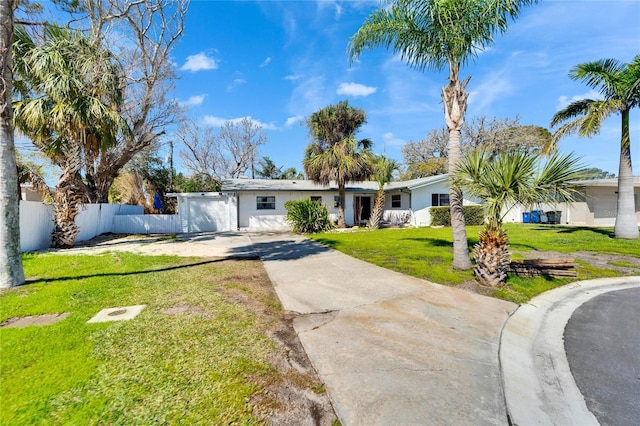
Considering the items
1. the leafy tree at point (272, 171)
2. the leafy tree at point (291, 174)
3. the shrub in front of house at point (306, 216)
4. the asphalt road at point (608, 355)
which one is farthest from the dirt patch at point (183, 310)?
the leafy tree at point (291, 174)

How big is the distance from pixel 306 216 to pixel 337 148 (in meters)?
4.35

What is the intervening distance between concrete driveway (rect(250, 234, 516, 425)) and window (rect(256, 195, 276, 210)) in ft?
41.0

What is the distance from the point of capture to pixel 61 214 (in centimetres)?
1043

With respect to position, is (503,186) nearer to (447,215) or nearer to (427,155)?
(447,215)

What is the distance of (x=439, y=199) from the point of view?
1984 centimetres

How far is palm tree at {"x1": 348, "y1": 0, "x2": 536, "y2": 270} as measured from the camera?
21.5 ft

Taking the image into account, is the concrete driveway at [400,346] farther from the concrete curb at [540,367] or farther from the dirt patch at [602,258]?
the dirt patch at [602,258]

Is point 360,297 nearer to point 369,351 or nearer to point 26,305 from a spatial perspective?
point 369,351

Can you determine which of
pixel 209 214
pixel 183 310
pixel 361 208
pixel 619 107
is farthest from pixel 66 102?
pixel 619 107

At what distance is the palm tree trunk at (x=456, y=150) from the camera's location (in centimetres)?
665

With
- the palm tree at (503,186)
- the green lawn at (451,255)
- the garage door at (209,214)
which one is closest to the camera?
the palm tree at (503,186)

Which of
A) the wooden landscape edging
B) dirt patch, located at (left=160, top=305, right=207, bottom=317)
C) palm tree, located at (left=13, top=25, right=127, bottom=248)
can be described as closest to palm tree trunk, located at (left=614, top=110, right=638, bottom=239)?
the wooden landscape edging

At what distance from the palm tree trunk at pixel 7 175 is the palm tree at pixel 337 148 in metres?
12.1

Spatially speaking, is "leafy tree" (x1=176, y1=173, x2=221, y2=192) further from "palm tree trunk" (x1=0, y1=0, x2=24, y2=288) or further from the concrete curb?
the concrete curb
